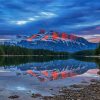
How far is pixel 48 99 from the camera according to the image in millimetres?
24500

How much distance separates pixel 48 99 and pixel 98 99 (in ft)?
13.5

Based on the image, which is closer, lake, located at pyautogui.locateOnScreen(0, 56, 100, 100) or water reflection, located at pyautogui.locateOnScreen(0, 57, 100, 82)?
A: lake, located at pyautogui.locateOnScreen(0, 56, 100, 100)

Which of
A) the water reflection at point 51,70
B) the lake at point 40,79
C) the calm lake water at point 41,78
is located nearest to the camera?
the lake at point 40,79

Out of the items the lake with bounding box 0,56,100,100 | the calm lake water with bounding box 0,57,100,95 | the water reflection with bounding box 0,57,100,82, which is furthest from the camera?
the water reflection with bounding box 0,57,100,82

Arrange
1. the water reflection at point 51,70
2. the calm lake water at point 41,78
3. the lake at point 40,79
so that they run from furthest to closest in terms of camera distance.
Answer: the water reflection at point 51,70 < the calm lake water at point 41,78 < the lake at point 40,79

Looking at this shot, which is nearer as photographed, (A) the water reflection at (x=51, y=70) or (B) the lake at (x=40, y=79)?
(B) the lake at (x=40, y=79)

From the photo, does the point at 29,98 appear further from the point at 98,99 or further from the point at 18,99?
the point at 98,99

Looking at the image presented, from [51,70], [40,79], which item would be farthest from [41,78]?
[51,70]

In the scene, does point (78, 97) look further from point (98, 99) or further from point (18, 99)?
point (18, 99)

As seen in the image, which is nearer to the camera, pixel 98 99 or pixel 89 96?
pixel 98 99

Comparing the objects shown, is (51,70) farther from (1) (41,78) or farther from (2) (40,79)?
(2) (40,79)

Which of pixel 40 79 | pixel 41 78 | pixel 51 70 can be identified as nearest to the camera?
pixel 40 79

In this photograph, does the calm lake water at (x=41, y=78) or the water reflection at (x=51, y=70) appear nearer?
the calm lake water at (x=41, y=78)

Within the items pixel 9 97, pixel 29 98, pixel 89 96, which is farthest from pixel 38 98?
pixel 89 96
